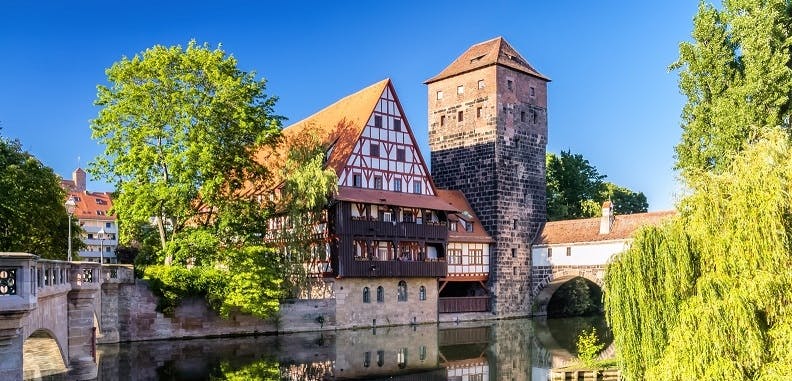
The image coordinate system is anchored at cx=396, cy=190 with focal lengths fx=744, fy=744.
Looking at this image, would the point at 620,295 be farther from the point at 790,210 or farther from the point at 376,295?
the point at 376,295

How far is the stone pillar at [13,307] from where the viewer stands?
37.0ft

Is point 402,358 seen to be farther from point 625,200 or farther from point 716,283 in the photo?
point 625,200

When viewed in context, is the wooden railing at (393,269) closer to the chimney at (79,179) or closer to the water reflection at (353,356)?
the water reflection at (353,356)

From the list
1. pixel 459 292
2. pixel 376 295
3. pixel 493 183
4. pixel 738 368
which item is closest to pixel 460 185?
pixel 493 183

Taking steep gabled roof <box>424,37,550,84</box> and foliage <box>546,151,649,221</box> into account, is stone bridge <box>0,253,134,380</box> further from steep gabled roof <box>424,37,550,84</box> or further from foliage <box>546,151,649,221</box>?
foliage <box>546,151,649,221</box>

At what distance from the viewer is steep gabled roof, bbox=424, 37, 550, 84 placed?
4469 centimetres

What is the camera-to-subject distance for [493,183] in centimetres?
4416

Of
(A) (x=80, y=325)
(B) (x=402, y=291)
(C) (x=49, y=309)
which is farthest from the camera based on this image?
(B) (x=402, y=291)

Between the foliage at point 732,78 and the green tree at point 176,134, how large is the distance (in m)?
17.9

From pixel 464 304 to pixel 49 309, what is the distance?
2930 centimetres

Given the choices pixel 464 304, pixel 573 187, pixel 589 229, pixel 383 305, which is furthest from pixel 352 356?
pixel 573 187

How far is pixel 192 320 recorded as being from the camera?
102 feet

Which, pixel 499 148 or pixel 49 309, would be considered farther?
pixel 499 148

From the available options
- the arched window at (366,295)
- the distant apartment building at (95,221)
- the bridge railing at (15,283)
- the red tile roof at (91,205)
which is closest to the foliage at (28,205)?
the arched window at (366,295)
